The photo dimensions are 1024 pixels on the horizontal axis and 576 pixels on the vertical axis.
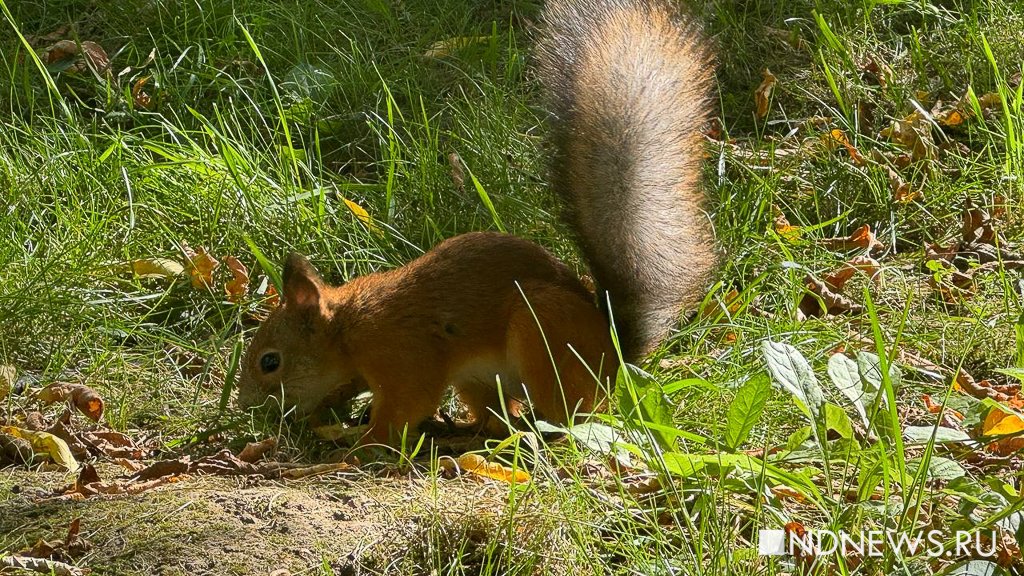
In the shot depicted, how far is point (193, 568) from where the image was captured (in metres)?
2.42

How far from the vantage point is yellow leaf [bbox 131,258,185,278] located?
3961 mm

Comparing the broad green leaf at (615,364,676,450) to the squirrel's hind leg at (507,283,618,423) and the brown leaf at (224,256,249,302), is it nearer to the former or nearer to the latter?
the squirrel's hind leg at (507,283,618,423)

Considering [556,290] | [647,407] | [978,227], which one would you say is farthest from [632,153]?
[978,227]

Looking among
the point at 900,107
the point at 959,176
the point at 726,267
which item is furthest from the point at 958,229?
the point at 726,267

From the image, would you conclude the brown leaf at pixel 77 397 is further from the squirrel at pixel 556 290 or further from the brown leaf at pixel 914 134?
the brown leaf at pixel 914 134

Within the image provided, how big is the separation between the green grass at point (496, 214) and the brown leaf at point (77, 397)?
36 mm

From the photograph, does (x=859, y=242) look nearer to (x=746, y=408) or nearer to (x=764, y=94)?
(x=764, y=94)

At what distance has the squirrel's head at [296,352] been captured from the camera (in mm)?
3441

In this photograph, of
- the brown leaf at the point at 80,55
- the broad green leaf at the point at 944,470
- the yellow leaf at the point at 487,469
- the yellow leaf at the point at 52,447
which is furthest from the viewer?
the brown leaf at the point at 80,55

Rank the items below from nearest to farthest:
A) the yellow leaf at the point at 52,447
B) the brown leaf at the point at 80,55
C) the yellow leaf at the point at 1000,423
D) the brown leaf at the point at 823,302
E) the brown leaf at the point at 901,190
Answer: the yellow leaf at the point at 1000,423 → the yellow leaf at the point at 52,447 → the brown leaf at the point at 823,302 → the brown leaf at the point at 901,190 → the brown leaf at the point at 80,55

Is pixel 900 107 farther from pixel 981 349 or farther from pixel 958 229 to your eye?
pixel 981 349

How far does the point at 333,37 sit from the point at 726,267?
6.96ft

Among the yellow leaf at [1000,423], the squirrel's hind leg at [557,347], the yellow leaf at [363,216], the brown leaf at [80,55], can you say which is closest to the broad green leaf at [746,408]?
the yellow leaf at [1000,423]

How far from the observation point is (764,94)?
490cm
